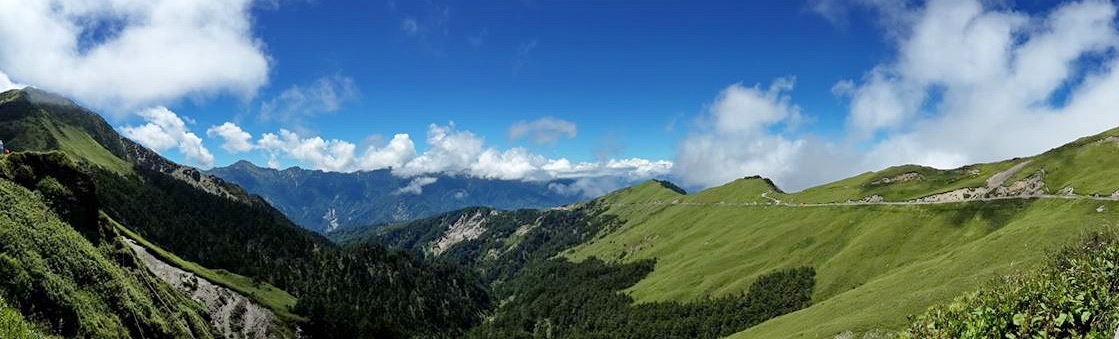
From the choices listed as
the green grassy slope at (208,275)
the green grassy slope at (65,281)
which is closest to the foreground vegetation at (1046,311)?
the green grassy slope at (65,281)

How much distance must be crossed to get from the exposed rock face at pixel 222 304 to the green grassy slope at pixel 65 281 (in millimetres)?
62829

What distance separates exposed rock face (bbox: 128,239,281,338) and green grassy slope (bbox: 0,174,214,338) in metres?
62.8

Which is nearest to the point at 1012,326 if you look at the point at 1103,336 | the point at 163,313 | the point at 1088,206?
the point at 1103,336

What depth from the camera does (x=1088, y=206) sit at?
170625mm

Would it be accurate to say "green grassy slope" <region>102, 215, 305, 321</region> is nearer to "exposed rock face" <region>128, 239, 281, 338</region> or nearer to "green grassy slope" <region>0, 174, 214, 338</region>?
"exposed rock face" <region>128, 239, 281, 338</region>

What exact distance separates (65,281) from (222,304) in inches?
4226

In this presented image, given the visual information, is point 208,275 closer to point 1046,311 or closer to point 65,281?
point 65,281

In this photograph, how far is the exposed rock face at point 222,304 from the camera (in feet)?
479

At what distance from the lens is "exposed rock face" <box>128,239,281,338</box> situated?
14588 cm

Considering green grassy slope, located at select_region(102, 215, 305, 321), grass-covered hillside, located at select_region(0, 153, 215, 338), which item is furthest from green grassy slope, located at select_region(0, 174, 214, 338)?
green grassy slope, located at select_region(102, 215, 305, 321)

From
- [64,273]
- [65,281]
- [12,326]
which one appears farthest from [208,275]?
[12,326]

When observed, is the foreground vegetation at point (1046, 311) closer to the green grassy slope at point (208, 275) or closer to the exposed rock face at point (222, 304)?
the exposed rock face at point (222, 304)

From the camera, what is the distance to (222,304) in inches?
6127

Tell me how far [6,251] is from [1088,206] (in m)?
249
